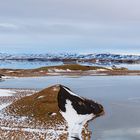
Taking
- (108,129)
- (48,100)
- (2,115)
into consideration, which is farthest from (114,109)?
(2,115)

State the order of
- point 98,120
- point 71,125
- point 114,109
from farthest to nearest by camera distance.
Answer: point 114,109 → point 98,120 → point 71,125

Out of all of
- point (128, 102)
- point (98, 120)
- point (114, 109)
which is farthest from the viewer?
point (128, 102)

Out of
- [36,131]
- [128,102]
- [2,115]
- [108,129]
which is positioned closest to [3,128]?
[36,131]

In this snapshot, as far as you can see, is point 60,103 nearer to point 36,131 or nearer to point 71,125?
point 71,125

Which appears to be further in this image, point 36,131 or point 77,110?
point 77,110

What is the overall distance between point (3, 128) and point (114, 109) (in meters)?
13.5

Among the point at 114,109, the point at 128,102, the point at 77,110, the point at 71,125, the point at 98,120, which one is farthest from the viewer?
the point at 128,102

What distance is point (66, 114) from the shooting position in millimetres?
33312

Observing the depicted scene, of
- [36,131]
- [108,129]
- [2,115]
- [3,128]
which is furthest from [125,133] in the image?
[2,115]

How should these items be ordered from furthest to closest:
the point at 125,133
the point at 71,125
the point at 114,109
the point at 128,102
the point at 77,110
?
the point at 128,102 → the point at 114,109 → the point at 77,110 → the point at 71,125 → the point at 125,133

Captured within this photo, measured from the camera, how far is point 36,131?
27062mm

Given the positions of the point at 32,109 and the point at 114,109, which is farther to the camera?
the point at 114,109

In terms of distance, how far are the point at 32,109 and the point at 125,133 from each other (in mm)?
10734

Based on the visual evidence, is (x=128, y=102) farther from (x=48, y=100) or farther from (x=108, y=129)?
(x=108, y=129)
